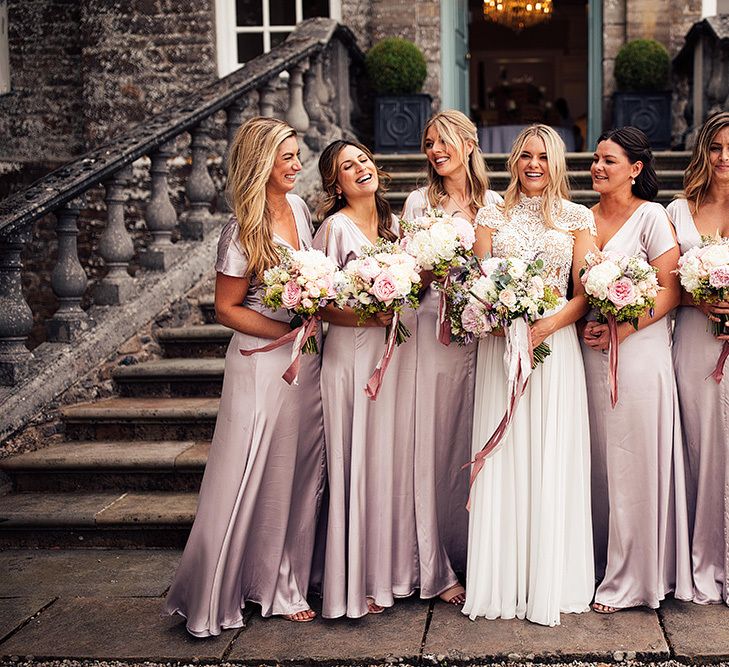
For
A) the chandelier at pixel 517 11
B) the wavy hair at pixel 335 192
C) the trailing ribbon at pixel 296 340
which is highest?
the chandelier at pixel 517 11

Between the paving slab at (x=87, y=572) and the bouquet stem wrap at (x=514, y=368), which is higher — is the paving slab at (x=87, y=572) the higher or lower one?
the lower one

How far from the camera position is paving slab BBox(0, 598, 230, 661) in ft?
11.4

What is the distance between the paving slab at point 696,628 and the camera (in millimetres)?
3309

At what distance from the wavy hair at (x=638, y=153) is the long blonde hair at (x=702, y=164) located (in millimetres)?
176

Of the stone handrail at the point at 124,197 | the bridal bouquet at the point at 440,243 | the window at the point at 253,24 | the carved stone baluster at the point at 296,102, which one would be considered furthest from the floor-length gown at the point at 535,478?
the window at the point at 253,24

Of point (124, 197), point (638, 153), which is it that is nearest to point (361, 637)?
point (638, 153)

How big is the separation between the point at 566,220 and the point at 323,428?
1.32 meters

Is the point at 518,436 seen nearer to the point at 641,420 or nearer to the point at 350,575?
the point at 641,420

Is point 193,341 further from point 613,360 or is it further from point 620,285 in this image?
point 620,285

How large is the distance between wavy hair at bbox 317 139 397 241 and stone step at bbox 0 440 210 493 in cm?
165

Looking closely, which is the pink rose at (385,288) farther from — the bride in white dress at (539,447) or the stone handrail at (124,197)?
the stone handrail at (124,197)

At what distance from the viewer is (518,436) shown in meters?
3.67

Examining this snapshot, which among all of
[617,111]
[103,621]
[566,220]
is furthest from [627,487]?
[617,111]

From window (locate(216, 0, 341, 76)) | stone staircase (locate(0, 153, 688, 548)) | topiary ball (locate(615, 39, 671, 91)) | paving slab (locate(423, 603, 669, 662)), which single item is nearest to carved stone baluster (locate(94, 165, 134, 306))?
stone staircase (locate(0, 153, 688, 548))
